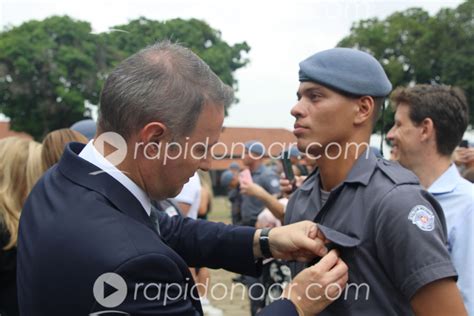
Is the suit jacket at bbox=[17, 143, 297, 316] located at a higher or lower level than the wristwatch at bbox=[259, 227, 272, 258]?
higher

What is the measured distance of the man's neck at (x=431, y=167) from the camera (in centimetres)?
331

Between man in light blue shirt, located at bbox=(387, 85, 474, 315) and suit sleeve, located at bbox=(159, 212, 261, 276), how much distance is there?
1.19 meters

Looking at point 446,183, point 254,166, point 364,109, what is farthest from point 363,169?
point 254,166

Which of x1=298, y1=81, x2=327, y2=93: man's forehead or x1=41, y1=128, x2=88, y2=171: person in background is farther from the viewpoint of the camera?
x1=41, y1=128, x2=88, y2=171: person in background

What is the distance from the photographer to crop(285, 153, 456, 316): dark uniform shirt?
6.46 feet

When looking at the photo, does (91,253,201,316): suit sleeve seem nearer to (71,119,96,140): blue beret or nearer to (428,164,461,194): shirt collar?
(428,164,461,194): shirt collar

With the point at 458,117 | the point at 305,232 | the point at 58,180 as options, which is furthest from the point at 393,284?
the point at 458,117

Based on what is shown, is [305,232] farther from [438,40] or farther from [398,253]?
[438,40]

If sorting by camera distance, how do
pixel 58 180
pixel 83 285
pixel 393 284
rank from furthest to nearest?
1. pixel 393 284
2. pixel 58 180
3. pixel 83 285

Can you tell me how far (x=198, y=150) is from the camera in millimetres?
1931

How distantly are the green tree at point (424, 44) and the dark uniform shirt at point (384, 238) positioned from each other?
120ft

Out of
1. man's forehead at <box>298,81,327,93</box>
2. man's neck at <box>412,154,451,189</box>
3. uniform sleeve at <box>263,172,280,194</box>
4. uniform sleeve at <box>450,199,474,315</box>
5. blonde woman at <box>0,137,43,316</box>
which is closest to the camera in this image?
A: man's forehead at <box>298,81,327,93</box>

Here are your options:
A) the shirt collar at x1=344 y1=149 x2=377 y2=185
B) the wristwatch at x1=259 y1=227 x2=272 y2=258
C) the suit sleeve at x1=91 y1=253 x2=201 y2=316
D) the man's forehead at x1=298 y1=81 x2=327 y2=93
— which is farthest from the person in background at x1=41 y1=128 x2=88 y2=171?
the suit sleeve at x1=91 y1=253 x2=201 y2=316

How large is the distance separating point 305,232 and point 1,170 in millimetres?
2044
